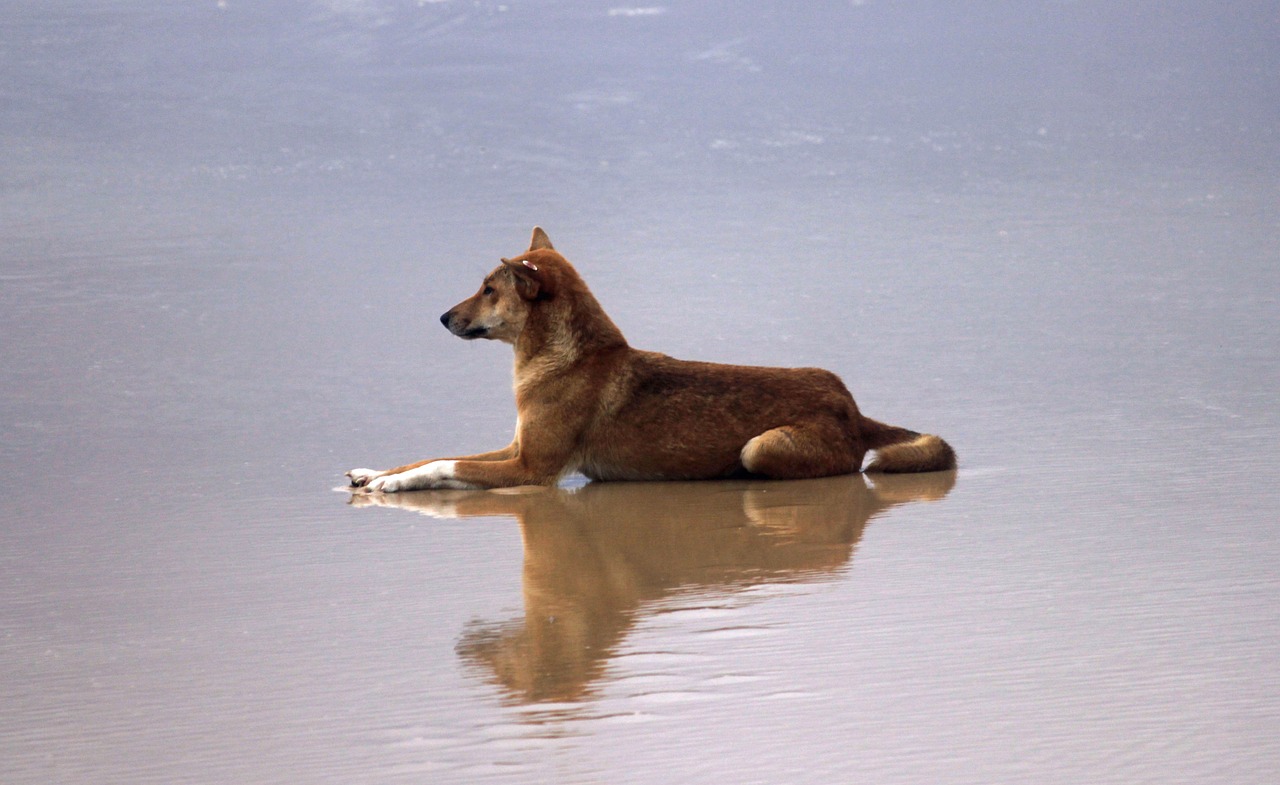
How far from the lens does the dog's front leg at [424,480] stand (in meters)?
7.95

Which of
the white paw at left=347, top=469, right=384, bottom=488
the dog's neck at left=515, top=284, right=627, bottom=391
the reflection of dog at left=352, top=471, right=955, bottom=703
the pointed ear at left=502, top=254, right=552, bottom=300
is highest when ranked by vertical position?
the pointed ear at left=502, top=254, right=552, bottom=300

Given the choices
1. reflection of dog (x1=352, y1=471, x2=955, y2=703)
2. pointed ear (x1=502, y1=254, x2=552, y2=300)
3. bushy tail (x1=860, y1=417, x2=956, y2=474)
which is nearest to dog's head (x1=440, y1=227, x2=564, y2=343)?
pointed ear (x1=502, y1=254, x2=552, y2=300)

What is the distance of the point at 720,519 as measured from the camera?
695cm

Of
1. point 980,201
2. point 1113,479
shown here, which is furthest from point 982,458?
point 980,201

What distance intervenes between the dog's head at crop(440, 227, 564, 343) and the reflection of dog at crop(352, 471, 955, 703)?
0.90m

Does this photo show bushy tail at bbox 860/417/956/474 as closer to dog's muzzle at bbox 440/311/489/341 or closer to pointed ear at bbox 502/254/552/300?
pointed ear at bbox 502/254/552/300

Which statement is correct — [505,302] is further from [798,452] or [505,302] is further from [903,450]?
[903,450]

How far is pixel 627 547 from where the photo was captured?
6.41 m

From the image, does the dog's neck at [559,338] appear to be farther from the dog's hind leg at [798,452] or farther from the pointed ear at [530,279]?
the dog's hind leg at [798,452]

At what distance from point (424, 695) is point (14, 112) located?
2510cm

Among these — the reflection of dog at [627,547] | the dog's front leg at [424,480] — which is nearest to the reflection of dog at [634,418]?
the dog's front leg at [424,480]

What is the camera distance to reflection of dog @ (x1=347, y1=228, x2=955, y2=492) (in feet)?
26.2

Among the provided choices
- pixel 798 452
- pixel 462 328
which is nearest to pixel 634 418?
pixel 798 452

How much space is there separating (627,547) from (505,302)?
2323 mm
